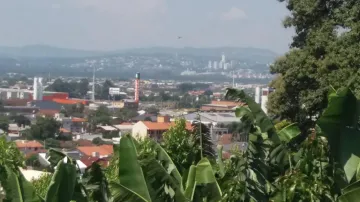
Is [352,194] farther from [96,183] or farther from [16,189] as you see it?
[16,189]

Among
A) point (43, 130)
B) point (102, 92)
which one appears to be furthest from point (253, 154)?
point (102, 92)

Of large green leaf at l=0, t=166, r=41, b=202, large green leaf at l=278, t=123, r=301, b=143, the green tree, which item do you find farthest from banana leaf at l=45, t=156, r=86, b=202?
the green tree

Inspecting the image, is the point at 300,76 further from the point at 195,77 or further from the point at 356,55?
the point at 195,77

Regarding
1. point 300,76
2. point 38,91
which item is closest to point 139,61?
point 38,91

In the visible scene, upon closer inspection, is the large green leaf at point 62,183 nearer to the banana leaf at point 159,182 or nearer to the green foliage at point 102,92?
the banana leaf at point 159,182

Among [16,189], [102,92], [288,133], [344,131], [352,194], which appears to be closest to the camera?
[352,194]

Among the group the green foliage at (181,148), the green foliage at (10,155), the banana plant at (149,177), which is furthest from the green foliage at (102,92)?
the banana plant at (149,177)

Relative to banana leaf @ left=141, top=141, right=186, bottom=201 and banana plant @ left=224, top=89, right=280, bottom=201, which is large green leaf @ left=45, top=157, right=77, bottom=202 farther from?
banana plant @ left=224, top=89, right=280, bottom=201
